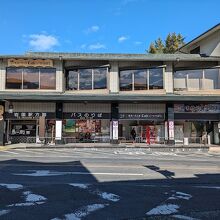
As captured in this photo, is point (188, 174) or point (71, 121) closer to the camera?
point (188, 174)

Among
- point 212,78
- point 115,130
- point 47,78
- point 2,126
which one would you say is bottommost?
point 115,130

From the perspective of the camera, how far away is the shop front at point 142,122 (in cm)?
3616

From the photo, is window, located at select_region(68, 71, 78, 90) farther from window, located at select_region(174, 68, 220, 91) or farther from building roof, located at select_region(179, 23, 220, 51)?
building roof, located at select_region(179, 23, 220, 51)

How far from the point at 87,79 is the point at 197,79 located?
10.6m

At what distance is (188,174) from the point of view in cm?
1423

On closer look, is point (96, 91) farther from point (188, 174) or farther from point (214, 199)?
point (214, 199)

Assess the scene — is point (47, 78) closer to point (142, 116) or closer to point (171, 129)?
point (142, 116)

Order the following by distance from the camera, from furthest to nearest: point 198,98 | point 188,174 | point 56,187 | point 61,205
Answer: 1. point 198,98
2. point 188,174
3. point 56,187
4. point 61,205

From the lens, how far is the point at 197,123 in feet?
122

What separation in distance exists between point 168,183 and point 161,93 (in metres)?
25.0

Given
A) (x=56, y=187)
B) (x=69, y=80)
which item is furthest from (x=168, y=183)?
(x=69, y=80)

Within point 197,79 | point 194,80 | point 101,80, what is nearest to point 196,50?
point 197,79

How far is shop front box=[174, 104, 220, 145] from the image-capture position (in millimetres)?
36000

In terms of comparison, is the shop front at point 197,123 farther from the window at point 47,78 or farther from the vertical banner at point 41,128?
the vertical banner at point 41,128
